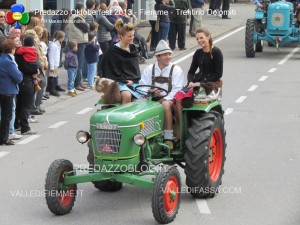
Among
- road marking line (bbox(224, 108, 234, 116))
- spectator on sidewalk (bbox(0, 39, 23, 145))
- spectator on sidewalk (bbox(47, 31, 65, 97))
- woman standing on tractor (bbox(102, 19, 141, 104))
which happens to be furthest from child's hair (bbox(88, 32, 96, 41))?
woman standing on tractor (bbox(102, 19, 141, 104))

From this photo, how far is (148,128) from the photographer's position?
31.9 feet

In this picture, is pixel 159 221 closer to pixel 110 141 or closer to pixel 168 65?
pixel 110 141

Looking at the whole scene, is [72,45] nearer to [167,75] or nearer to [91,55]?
[91,55]

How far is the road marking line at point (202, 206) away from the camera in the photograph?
9797 millimetres

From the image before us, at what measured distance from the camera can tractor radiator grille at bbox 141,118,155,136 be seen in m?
9.58

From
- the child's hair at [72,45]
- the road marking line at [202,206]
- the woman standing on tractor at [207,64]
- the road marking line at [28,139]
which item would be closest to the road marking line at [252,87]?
the child's hair at [72,45]

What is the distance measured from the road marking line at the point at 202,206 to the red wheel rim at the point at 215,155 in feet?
1.39

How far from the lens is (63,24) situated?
66.2 ft

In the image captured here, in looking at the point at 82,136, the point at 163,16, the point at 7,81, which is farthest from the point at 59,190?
the point at 163,16

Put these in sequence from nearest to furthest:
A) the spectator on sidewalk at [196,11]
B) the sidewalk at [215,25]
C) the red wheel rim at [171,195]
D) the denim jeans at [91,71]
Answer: the red wheel rim at [171,195] < the denim jeans at [91,71] < the sidewalk at [215,25] < the spectator on sidewalk at [196,11]

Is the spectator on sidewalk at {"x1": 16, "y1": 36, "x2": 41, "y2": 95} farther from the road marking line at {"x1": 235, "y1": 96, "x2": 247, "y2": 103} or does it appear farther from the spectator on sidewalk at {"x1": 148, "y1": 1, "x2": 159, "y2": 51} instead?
the spectator on sidewalk at {"x1": 148, "y1": 1, "x2": 159, "y2": 51}

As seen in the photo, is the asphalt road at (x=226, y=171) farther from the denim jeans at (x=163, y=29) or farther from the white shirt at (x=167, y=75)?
the denim jeans at (x=163, y=29)

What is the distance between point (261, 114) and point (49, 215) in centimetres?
735

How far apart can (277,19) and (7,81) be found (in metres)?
13.3
